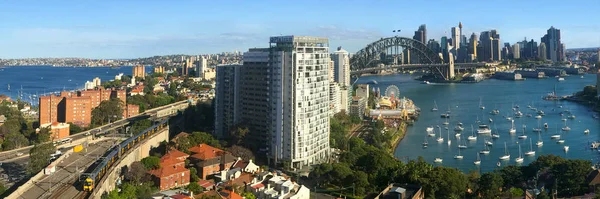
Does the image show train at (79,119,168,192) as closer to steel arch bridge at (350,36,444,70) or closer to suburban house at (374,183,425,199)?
suburban house at (374,183,425,199)

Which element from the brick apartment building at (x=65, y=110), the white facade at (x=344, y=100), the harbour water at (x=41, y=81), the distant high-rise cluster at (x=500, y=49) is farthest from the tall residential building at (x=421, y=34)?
the brick apartment building at (x=65, y=110)

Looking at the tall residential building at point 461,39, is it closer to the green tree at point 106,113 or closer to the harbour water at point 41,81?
the harbour water at point 41,81

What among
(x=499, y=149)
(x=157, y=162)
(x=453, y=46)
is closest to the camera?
(x=157, y=162)

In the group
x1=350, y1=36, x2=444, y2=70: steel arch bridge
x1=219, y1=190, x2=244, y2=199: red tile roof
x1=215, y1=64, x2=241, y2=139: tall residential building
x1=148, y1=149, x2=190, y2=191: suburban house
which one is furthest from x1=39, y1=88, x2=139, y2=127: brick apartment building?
x1=350, y1=36, x2=444, y2=70: steel arch bridge

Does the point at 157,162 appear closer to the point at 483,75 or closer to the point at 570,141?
the point at 570,141

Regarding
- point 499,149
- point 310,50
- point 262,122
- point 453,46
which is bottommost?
point 499,149

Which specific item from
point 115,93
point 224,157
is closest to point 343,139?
point 224,157
